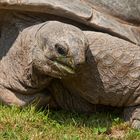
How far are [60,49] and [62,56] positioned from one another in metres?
0.06

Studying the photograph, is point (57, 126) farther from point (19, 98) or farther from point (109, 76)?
point (109, 76)

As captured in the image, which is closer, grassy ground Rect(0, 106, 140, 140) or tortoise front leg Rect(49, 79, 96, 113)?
grassy ground Rect(0, 106, 140, 140)

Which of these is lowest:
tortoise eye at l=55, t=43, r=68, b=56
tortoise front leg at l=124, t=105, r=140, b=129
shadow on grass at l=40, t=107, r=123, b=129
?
shadow on grass at l=40, t=107, r=123, b=129

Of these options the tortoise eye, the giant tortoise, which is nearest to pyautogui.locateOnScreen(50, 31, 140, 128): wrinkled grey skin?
the giant tortoise

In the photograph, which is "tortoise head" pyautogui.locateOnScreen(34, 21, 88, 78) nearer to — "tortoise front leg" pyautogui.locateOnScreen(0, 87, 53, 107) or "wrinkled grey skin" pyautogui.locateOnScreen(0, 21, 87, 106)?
"wrinkled grey skin" pyautogui.locateOnScreen(0, 21, 87, 106)

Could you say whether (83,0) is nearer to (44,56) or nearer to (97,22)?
(97,22)

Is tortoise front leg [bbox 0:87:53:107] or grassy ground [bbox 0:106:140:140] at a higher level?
tortoise front leg [bbox 0:87:53:107]

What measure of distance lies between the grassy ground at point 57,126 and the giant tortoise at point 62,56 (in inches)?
4.9

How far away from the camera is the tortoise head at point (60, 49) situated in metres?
4.01

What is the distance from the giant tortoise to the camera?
4.23 meters

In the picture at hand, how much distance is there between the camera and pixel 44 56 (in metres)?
4.20

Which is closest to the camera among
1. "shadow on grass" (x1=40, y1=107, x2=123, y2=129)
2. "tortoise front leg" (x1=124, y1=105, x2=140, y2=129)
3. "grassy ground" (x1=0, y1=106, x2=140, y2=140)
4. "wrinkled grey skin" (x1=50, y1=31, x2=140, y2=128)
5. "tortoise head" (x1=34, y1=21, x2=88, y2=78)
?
"tortoise head" (x1=34, y1=21, x2=88, y2=78)

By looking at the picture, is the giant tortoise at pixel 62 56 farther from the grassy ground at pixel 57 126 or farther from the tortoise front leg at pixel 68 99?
the grassy ground at pixel 57 126

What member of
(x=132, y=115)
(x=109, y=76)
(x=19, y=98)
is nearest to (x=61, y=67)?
(x=109, y=76)
